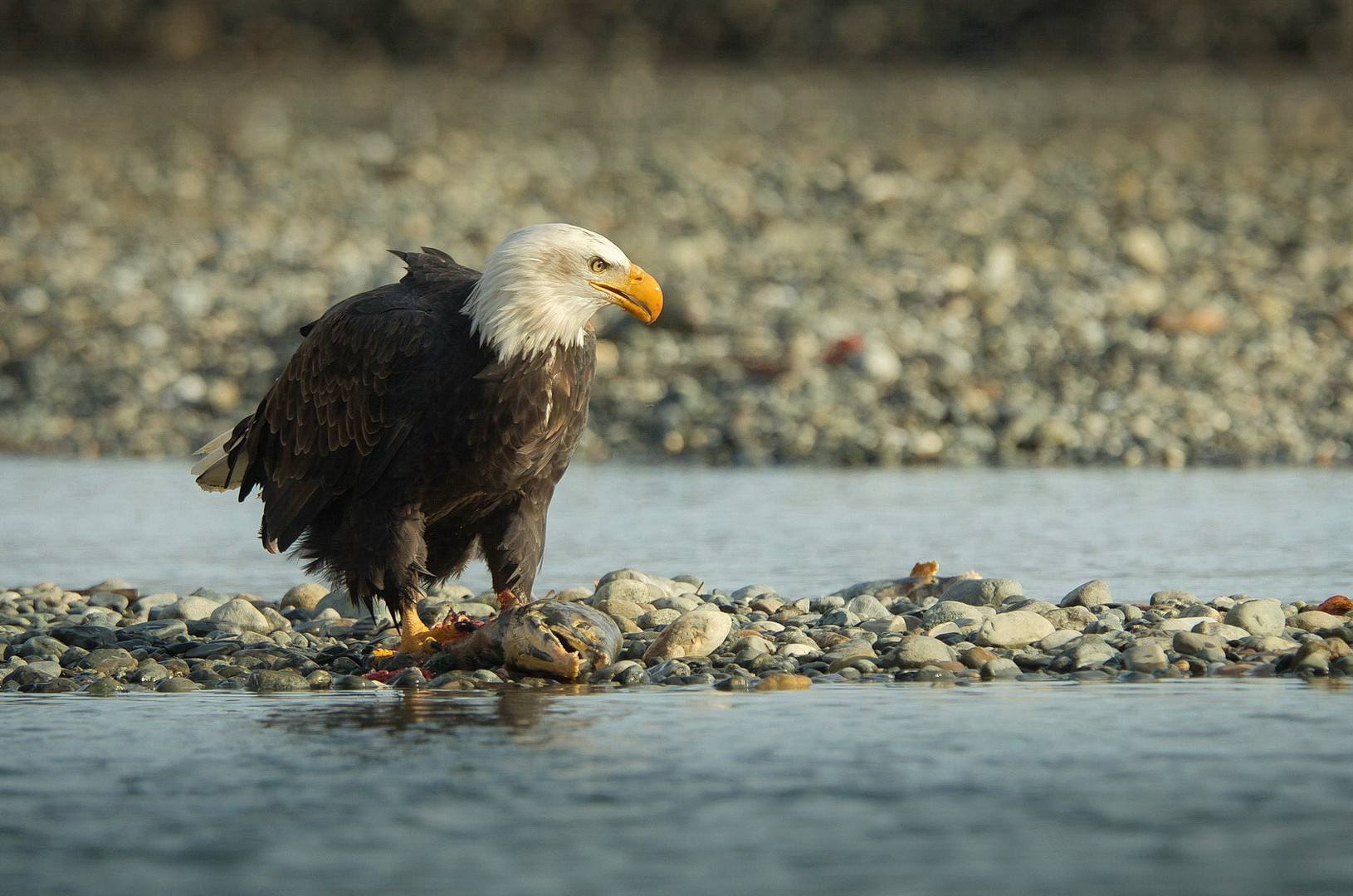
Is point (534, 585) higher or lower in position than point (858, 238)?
lower

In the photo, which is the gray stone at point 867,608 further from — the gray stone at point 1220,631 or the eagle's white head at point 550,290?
the eagle's white head at point 550,290

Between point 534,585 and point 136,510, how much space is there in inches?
111

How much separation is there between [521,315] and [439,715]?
3.93 feet

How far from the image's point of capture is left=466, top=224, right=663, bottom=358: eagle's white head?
5160 mm

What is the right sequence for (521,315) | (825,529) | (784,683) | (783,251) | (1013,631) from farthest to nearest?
1. (783,251)
2. (825,529)
3. (521,315)
4. (1013,631)
5. (784,683)

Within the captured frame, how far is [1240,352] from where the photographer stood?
11.1 meters

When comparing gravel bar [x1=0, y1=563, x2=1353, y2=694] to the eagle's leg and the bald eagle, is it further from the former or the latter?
the bald eagle

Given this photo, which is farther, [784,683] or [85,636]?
[85,636]

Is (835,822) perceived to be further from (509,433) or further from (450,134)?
(450,134)

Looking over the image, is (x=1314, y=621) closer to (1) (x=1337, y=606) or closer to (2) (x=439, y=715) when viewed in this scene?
(1) (x=1337, y=606)

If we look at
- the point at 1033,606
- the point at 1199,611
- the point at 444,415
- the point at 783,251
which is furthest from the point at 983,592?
the point at 783,251

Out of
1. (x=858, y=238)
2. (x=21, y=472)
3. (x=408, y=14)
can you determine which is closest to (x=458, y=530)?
(x=21, y=472)

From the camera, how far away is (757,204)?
1526cm

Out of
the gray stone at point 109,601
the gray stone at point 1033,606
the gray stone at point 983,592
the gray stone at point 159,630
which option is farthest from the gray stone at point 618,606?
the gray stone at point 109,601
